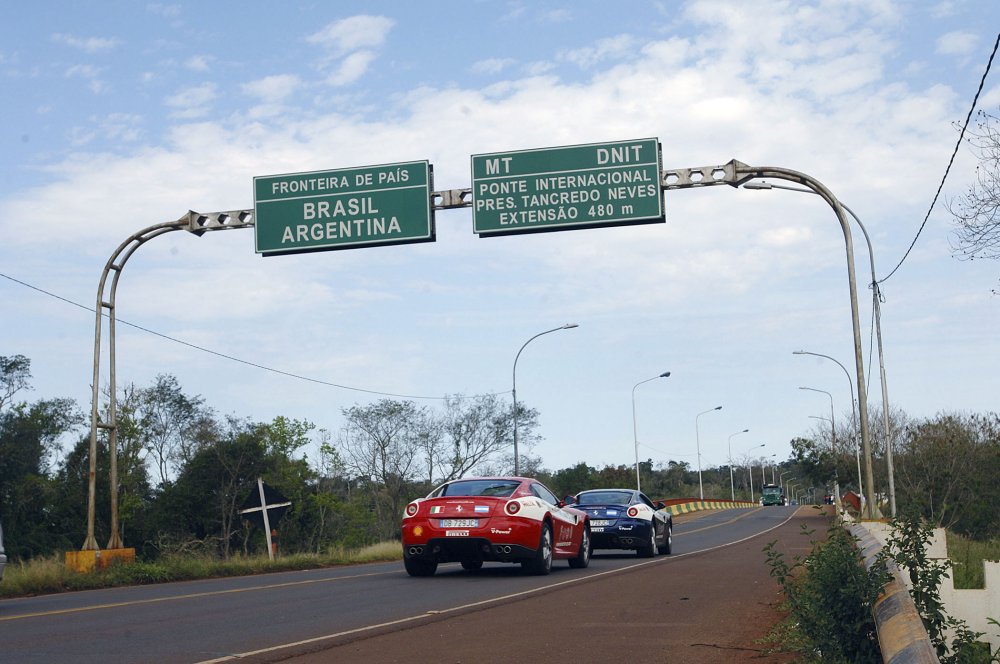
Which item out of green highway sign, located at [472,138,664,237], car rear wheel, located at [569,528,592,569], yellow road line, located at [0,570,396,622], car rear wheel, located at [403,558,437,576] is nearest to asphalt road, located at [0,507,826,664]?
yellow road line, located at [0,570,396,622]

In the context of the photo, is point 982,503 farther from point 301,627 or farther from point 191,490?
point 301,627

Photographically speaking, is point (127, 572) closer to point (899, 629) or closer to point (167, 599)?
point (167, 599)

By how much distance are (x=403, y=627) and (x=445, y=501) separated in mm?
5904

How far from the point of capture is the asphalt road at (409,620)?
853 cm

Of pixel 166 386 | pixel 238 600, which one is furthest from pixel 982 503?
pixel 166 386

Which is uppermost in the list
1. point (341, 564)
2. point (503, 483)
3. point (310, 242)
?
point (310, 242)

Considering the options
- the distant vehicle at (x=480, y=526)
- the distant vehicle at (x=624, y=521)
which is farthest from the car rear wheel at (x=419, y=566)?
the distant vehicle at (x=624, y=521)

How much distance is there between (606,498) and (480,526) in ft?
25.6

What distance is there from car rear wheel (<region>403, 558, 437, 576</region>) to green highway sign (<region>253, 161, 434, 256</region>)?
6994 millimetres

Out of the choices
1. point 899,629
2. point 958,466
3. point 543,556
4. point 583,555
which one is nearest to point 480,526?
point 543,556

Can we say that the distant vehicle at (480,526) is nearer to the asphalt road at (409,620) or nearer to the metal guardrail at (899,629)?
the asphalt road at (409,620)

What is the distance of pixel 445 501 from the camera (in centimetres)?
1592

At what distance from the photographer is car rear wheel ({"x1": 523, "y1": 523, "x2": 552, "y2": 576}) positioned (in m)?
16.2

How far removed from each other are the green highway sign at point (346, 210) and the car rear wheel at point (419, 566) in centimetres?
699
